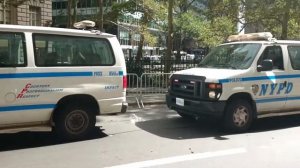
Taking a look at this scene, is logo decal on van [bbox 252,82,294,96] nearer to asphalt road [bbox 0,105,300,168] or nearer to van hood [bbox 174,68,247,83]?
van hood [bbox 174,68,247,83]

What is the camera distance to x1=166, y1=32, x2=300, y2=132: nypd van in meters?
8.22

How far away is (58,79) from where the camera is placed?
7.16 meters

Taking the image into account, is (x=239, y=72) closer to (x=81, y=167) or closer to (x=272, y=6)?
(x=81, y=167)

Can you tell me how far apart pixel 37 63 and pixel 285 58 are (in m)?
5.27

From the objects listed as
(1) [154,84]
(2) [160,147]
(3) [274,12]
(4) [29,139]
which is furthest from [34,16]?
(2) [160,147]

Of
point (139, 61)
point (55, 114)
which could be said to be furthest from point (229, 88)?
point (139, 61)

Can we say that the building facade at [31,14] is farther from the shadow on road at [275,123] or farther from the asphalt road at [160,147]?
the shadow on road at [275,123]

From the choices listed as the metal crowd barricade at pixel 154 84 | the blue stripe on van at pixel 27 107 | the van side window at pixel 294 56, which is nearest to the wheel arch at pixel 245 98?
the van side window at pixel 294 56

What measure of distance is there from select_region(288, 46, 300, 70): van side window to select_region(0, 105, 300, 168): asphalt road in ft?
4.36

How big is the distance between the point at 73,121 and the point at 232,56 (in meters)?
3.68

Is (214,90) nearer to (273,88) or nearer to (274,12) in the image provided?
(273,88)

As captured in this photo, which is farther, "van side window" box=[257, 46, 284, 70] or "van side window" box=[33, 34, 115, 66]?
"van side window" box=[257, 46, 284, 70]

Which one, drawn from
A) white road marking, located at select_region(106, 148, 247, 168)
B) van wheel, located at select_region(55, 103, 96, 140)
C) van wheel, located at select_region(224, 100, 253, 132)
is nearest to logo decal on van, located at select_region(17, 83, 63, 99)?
van wheel, located at select_region(55, 103, 96, 140)

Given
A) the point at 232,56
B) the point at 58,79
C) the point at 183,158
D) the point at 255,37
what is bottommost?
the point at 183,158
